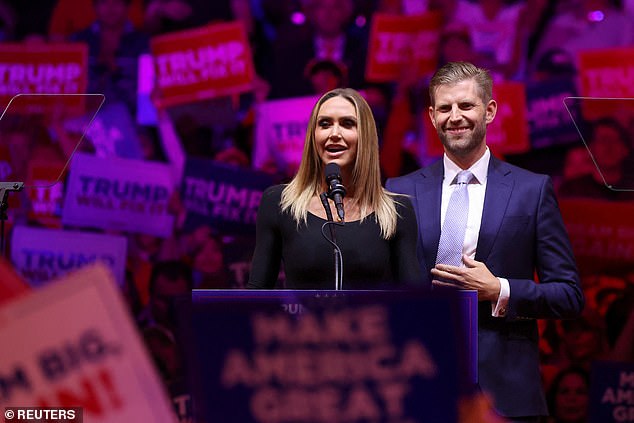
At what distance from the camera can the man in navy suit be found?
241cm

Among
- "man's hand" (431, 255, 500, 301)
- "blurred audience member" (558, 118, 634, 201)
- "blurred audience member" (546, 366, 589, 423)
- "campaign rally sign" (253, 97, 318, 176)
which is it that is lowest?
"blurred audience member" (546, 366, 589, 423)

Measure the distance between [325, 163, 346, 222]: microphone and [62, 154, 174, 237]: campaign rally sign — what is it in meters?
2.41

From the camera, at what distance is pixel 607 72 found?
433 cm

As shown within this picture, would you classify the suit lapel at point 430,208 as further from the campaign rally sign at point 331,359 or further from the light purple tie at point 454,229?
the campaign rally sign at point 331,359

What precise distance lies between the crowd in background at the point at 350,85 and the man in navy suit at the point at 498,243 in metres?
1.81

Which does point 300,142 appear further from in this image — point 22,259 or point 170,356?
point 22,259

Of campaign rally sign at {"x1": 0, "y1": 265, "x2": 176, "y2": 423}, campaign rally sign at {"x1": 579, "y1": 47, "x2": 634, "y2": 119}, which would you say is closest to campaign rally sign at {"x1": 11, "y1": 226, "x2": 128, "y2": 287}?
campaign rally sign at {"x1": 579, "y1": 47, "x2": 634, "y2": 119}

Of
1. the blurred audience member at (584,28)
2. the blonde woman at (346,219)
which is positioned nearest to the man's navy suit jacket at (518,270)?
the blonde woman at (346,219)

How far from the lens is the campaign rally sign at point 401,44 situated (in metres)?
4.42

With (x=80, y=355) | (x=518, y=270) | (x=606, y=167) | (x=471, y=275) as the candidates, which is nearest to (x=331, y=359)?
(x=80, y=355)

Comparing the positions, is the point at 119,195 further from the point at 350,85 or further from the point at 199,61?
the point at 350,85

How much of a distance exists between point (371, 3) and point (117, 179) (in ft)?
5.48

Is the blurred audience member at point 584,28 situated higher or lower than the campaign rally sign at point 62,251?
higher

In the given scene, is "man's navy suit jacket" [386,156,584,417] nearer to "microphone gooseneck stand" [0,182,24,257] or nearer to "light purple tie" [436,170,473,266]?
"light purple tie" [436,170,473,266]
